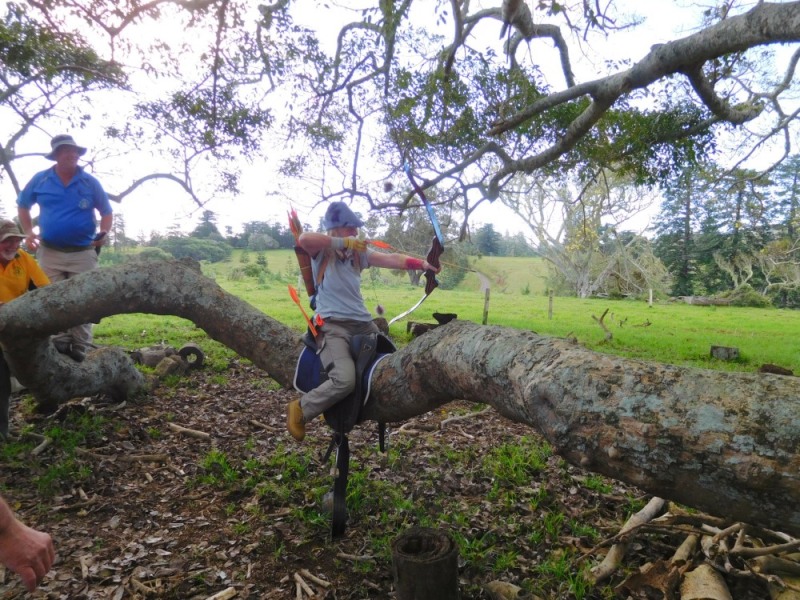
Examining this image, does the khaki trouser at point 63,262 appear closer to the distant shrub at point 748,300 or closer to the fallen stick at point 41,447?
the fallen stick at point 41,447

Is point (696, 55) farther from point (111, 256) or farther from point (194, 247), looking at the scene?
point (194, 247)

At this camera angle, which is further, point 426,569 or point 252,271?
point 252,271

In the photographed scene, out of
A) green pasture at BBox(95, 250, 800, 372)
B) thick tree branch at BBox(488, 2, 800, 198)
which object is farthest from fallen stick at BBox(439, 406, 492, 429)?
thick tree branch at BBox(488, 2, 800, 198)

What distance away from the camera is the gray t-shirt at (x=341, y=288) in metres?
3.21

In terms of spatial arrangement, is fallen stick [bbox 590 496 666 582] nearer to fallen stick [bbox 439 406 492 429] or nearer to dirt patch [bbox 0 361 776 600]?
dirt patch [bbox 0 361 776 600]

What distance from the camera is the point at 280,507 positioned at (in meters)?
3.43

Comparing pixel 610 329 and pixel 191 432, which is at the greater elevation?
pixel 191 432

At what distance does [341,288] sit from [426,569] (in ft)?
5.96

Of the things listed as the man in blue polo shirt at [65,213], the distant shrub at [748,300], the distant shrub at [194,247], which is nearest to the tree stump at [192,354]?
the man in blue polo shirt at [65,213]

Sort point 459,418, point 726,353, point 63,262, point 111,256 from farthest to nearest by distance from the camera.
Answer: point 111,256
point 726,353
point 459,418
point 63,262

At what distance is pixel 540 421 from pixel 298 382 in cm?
191

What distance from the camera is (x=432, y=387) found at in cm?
259

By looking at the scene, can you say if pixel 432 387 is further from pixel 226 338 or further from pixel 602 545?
pixel 226 338

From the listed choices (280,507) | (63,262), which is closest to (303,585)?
(280,507)
